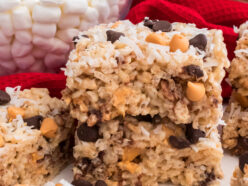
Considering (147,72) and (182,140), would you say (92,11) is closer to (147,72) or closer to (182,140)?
(147,72)

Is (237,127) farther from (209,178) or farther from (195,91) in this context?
(195,91)

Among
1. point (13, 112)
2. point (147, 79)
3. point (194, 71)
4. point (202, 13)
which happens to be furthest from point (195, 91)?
point (202, 13)

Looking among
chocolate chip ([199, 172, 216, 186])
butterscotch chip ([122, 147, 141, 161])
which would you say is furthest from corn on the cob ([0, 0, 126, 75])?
chocolate chip ([199, 172, 216, 186])

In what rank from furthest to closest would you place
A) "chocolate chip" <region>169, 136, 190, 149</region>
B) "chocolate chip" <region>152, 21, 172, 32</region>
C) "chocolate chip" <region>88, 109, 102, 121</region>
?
"chocolate chip" <region>152, 21, 172, 32</region>, "chocolate chip" <region>169, 136, 190, 149</region>, "chocolate chip" <region>88, 109, 102, 121</region>

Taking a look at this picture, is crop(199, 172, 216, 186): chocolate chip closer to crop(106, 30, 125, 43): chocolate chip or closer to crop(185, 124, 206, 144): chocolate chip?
crop(185, 124, 206, 144): chocolate chip

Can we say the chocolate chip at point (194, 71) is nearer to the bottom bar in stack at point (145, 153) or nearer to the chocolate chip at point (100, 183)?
the bottom bar in stack at point (145, 153)

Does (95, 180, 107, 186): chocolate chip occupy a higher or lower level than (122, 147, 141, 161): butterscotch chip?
lower

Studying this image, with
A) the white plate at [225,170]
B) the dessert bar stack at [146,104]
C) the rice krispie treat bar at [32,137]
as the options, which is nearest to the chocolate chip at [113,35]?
the dessert bar stack at [146,104]
